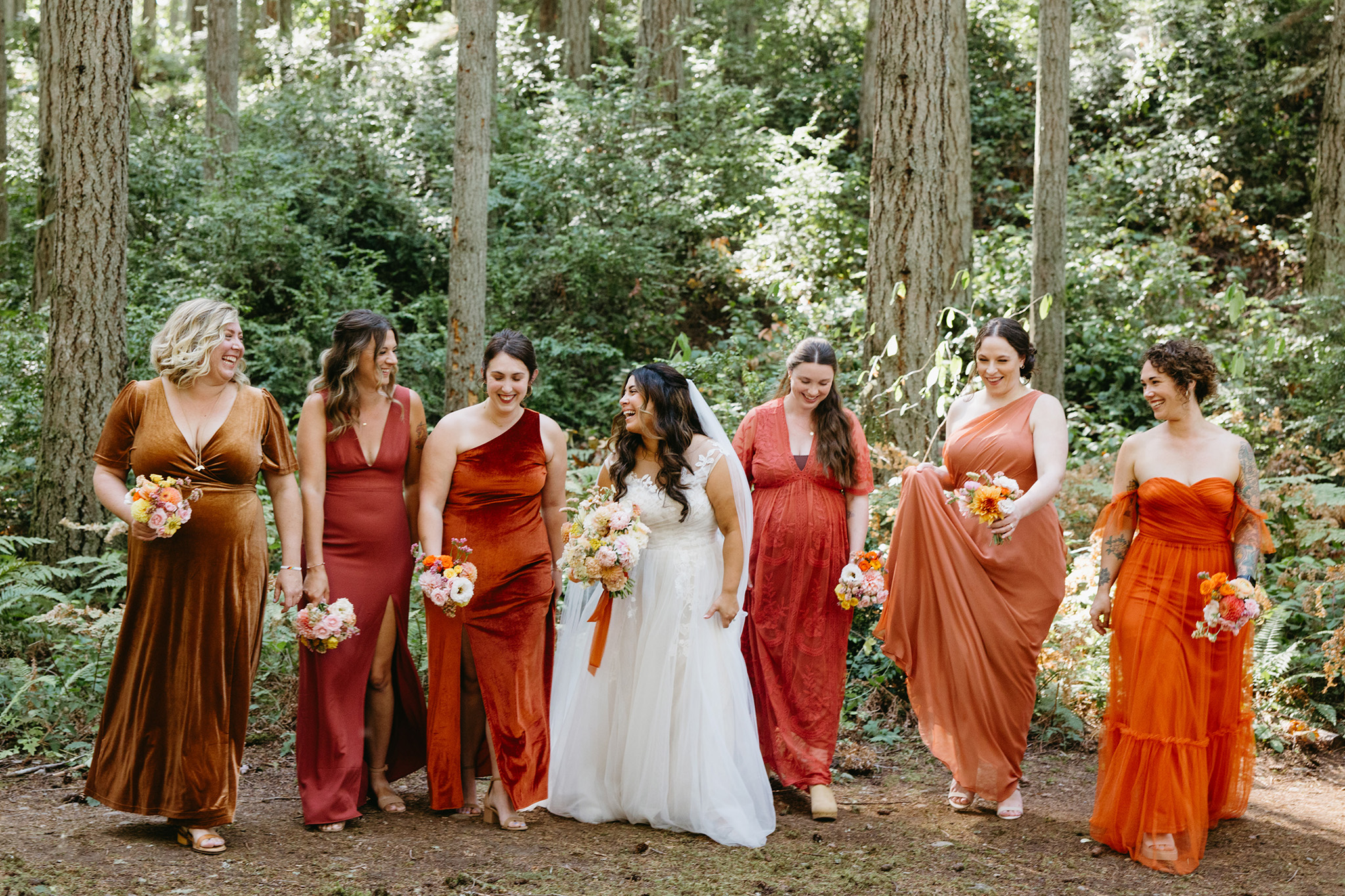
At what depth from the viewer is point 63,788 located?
5.31 m

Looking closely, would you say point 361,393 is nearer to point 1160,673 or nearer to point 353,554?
point 353,554

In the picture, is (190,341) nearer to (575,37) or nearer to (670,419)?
(670,419)

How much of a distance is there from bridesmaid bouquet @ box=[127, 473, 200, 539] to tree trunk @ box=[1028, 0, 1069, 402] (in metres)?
10.3

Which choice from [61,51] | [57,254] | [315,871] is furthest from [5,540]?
[315,871]

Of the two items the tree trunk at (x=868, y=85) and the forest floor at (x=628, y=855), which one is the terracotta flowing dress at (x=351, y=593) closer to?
the forest floor at (x=628, y=855)

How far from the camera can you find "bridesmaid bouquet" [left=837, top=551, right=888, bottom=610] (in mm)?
5047

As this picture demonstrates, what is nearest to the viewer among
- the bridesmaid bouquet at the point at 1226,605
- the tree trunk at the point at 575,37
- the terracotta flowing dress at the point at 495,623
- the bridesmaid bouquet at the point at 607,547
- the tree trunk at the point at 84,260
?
the bridesmaid bouquet at the point at 1226,605

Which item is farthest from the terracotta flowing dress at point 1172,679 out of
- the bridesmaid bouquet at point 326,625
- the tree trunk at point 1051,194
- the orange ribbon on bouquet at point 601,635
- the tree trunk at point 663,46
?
the tree trunk at point 663,46

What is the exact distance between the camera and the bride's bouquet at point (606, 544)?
477 centimetres

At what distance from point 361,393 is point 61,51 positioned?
4142mm

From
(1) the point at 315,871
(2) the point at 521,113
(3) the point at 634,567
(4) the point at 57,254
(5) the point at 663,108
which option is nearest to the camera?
(1) the point at 315,871

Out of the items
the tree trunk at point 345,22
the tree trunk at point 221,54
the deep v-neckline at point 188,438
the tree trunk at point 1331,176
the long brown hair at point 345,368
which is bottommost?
the deep v-neckline at point 188,438

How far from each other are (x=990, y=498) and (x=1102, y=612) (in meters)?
0.86

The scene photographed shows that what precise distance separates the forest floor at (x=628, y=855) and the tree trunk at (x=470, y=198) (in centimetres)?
612
